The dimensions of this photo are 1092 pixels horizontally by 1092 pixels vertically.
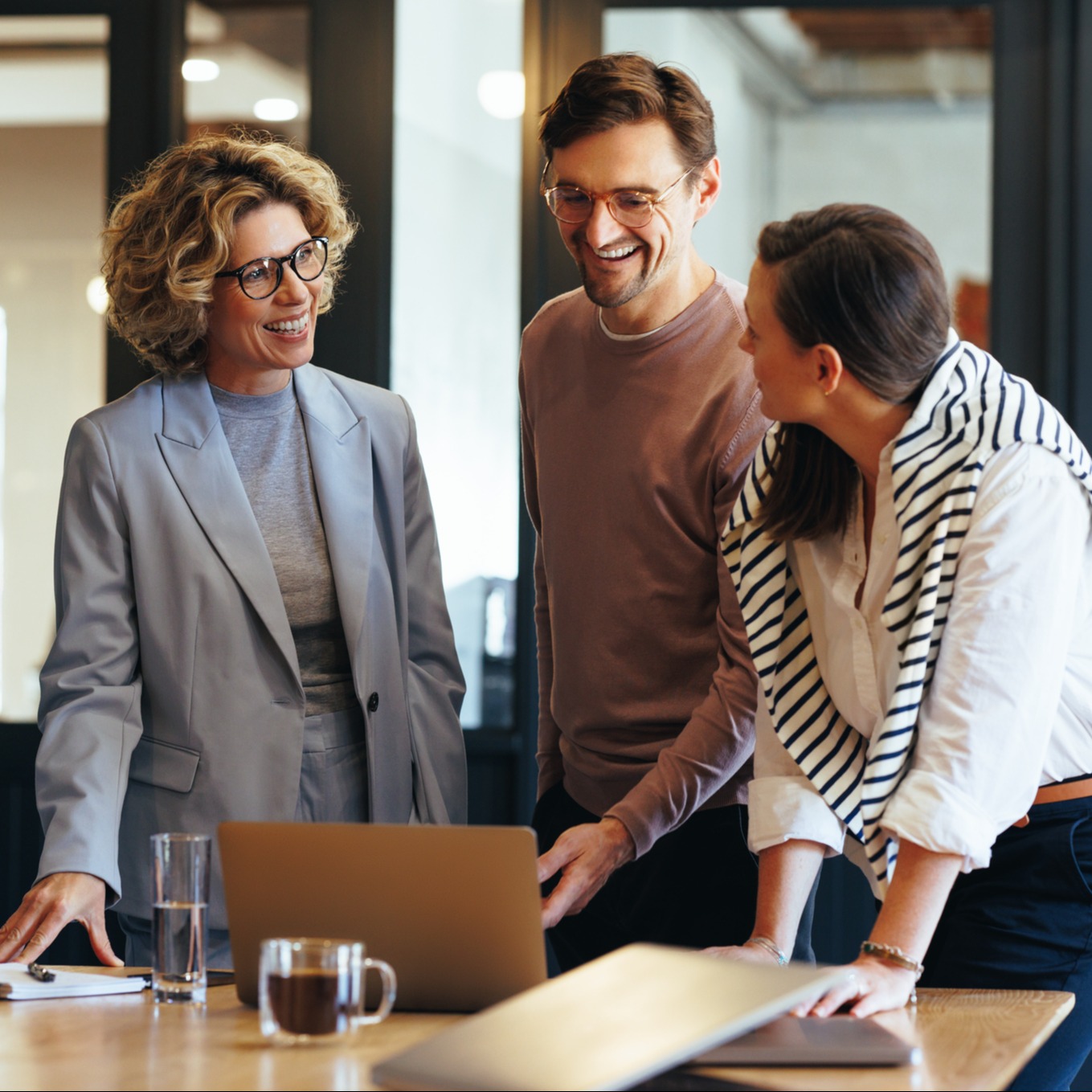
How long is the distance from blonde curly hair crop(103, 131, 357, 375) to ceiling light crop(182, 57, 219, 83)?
4.70 ft

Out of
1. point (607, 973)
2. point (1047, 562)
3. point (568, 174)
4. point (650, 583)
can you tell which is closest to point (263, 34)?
point (568, 174)

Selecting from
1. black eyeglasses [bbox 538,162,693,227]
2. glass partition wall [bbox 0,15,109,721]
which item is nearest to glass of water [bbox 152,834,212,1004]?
black eyeglasses [bbox 538,162,693,227]

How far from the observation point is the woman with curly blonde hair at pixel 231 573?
79.0 inches

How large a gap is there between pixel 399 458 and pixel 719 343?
54 centimetres

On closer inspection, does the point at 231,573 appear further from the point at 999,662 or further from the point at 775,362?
the point at 999,662

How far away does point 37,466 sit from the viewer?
3.65 meters

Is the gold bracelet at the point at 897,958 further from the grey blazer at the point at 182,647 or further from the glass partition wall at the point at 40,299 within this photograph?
the glass partition wall at the point at 40,299

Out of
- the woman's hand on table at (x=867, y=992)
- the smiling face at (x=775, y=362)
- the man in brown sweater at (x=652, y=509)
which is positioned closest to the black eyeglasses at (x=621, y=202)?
the man in brown sweater at (x=652, y=509)

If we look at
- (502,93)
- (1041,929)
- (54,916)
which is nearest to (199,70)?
(502,93)

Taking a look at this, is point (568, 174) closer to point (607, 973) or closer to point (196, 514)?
point (196, 514)

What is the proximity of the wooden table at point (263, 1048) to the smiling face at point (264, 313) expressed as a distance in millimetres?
969

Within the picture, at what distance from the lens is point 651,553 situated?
2.02 meters

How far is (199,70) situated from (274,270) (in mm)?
1681

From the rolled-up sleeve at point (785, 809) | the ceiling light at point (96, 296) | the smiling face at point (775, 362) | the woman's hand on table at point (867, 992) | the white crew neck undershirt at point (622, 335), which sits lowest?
the woman's hand on table at point (867, 992)
